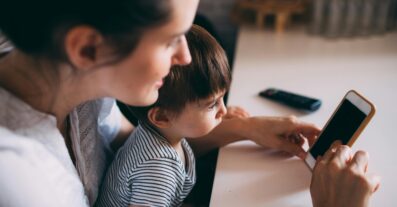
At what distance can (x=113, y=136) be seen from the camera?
3.03ft

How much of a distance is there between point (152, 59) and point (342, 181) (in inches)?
12.7

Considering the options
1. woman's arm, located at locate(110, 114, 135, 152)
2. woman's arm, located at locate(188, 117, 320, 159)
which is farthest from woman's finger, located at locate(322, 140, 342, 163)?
woman's arm, located at locate(110, 114, 135, 152)

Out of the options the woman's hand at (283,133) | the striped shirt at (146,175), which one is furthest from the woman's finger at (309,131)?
the striped shirt at (146,175)

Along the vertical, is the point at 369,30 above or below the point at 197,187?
above

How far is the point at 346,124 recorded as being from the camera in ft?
2.44

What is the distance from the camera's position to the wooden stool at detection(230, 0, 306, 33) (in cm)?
142

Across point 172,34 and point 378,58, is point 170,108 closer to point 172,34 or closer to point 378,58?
point 172,34

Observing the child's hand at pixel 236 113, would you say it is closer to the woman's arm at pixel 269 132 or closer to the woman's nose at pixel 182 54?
the woman's arm at pixel 269 132

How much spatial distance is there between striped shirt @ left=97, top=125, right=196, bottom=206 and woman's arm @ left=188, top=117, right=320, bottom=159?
11 cm

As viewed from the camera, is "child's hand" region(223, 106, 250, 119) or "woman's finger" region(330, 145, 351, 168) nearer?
"woman's finger" region(330, 145, 351, 168)

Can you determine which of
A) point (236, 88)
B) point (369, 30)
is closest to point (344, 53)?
point (369, 30)

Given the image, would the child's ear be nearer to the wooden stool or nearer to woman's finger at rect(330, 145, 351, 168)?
woman's finger at rect(330, 145, 351, 168)

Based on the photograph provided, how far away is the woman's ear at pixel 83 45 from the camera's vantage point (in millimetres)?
511

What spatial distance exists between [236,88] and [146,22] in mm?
571
